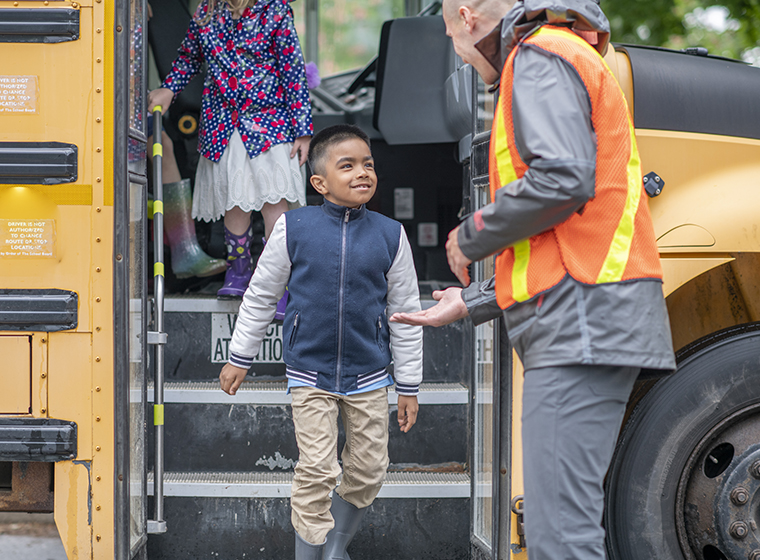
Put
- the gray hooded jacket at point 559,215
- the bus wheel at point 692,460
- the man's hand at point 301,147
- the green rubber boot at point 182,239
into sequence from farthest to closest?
1. the green rubber boot at point 182,239
2. the man's hand at point 301,147
3. the bus wheel at point 692,460
4. the gray hooded jacket at point 559,215

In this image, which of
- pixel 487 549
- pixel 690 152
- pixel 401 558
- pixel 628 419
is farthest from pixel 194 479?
pixel 690 152

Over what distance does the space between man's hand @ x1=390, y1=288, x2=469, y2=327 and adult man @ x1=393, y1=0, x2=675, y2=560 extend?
0.98 feet

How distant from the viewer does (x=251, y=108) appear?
2.72 meters

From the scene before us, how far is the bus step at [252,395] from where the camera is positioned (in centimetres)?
232

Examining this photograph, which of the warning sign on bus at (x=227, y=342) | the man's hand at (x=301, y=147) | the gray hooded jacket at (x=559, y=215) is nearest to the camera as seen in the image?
→ the gray hooded jacket at (x=559, y=215)

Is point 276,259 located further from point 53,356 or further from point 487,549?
point 487,549

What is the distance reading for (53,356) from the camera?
6.10 feet

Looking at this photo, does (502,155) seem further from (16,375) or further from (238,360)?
(16,375)

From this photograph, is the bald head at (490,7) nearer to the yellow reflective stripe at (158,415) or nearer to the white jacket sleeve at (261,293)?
the white jacket sleeve at (261,293)

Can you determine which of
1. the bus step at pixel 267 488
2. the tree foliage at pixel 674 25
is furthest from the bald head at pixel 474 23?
the tree foliage at pixel 674 25

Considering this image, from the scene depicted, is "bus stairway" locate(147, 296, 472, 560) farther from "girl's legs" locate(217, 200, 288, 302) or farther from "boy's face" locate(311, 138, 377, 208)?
"boy's face" locate(311, 138, 377, 208)

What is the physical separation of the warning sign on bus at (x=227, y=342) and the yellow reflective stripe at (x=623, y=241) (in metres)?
1.52

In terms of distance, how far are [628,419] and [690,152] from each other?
0.76 metres

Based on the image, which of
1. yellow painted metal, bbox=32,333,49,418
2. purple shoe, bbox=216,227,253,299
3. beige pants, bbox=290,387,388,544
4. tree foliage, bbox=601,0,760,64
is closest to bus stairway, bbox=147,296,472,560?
purple shoe, bbox=216,227,253,299
